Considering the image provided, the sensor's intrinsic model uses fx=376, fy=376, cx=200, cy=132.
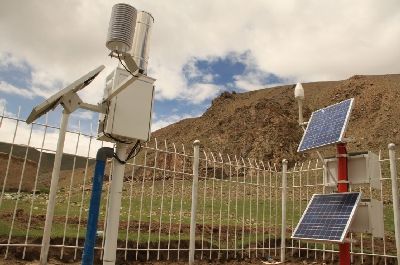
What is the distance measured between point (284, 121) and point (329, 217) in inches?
2521

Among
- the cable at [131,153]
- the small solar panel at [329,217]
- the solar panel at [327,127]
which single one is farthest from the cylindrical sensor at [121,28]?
the small solar panel at [329,217]

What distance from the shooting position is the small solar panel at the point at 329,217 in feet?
15.1

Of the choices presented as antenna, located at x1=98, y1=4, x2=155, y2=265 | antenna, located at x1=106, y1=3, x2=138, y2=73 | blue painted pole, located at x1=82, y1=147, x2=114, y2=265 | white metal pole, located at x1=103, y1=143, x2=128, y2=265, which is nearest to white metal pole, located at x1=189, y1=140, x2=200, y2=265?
antenna, located at x1=98, y1=4, x2=155, y2=265

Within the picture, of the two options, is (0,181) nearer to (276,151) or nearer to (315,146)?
(315,146)

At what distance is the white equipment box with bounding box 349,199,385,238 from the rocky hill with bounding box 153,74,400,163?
43.5 metres

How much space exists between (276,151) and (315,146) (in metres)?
55.7

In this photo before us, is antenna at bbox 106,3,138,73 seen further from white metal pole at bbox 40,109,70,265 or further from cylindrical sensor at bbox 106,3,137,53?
white metal pole at bbox 40,109,70,265

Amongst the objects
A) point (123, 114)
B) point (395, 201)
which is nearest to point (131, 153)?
point (123, 114)

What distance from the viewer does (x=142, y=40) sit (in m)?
3.97

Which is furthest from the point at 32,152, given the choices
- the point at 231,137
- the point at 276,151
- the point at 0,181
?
the point at 231,137

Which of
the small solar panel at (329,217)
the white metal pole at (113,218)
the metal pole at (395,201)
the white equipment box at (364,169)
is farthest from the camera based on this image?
the metal pole at (395,201)

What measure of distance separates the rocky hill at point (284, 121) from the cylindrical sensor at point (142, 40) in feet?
149

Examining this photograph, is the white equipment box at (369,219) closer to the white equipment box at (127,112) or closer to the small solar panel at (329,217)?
the small solar panel at (329,217)

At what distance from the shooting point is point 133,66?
3477 millimetres
